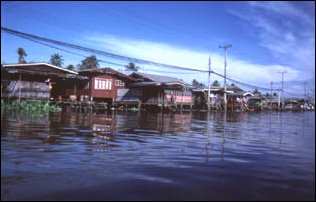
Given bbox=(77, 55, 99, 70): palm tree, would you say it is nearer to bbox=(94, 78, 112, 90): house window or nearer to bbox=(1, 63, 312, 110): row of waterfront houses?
bbox=(1, 63, 312, 110): row of waterfront houses

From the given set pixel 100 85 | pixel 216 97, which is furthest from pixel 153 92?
pixel 216 97

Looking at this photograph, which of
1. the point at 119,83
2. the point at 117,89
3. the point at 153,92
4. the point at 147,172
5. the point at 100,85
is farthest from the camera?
the point at 153,92

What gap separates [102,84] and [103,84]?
0.48ft

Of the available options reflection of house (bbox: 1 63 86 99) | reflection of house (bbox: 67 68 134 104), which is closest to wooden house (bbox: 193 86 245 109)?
reflection of house (bbox: 67 68 134 104)

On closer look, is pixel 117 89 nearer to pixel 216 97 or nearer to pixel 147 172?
pixel 216 97

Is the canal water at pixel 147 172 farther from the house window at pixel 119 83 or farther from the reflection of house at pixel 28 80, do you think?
the house window at pixel 119 83

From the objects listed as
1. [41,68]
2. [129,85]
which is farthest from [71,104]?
[129,85]

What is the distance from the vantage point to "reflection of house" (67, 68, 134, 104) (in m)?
38.8

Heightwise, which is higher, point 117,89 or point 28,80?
point 28,80

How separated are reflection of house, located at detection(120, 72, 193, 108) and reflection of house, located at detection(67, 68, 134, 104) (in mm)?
1691

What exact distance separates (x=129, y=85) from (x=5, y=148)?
117ft

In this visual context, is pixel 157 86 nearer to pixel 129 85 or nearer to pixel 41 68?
pixel 129 85

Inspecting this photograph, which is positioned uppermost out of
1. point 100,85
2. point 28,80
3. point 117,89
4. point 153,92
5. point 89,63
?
point 89,63

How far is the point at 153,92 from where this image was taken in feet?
140
